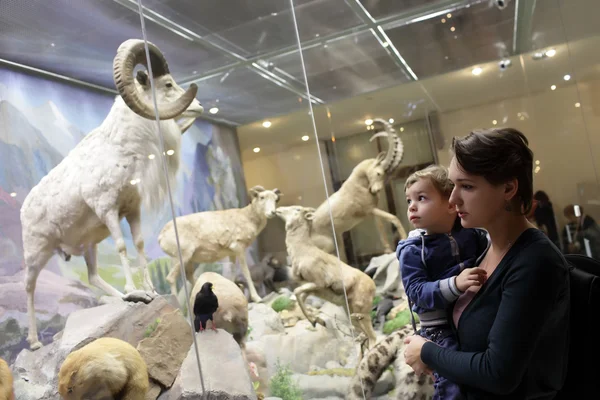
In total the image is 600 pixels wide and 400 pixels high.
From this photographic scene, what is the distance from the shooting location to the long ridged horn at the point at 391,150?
12.2ft

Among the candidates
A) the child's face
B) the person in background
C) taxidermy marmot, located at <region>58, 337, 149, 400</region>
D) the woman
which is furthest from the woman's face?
the person in background

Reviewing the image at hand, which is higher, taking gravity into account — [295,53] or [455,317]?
[295,53]

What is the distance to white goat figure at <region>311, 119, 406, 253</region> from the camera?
350cm

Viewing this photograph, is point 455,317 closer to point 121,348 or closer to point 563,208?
point 121,348

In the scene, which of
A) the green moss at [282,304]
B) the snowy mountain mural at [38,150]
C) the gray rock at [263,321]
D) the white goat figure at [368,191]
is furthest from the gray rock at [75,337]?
the white goat figure at [368,191]

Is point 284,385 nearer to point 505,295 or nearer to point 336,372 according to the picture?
point 336,372

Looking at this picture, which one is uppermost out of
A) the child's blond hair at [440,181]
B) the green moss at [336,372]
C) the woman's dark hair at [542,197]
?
the child's blond hair at [440,181]

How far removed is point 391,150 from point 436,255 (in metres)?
2.39

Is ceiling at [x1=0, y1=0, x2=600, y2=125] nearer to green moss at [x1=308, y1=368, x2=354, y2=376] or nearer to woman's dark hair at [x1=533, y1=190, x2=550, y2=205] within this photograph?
woman's dark hair at [x1=533, y1=190, x2=550, y2=205]

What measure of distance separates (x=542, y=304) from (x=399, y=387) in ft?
6.20

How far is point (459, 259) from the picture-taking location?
4.75 feet

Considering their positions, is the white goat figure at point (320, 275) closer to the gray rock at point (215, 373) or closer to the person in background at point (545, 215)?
the gray rock at point (215, 373)

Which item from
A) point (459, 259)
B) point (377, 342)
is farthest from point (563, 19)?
point (459, 259)

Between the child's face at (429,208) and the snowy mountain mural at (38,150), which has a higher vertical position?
the snowy mountain mural at (38,150)
